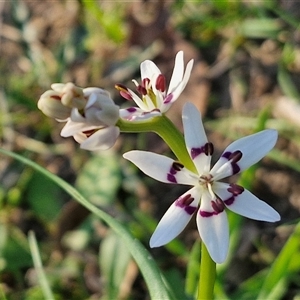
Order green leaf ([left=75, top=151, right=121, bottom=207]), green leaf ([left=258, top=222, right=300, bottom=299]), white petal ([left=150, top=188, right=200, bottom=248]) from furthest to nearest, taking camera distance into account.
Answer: green leaf ([left=75, top=151, right=121, bottom=207]) < green leaf ([left=258, top=222, right=300, bottom=299]) < white petal ([left=150, top=188, right=200, bottom=248])

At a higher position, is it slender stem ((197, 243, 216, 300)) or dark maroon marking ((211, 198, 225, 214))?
dark maroon marking ((211, 198, 225, 214))

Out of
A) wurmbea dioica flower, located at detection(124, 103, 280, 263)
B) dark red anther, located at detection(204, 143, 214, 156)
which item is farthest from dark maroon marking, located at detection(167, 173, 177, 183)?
dark red anther, located at detection(204, 143, 214, 156)

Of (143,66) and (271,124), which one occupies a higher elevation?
(143,66)

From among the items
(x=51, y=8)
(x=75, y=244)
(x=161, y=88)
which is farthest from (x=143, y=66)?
(x=51, y=8)

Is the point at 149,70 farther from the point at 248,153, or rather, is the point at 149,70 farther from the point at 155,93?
the point at 248,153

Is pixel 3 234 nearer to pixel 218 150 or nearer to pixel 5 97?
pixel 5 97

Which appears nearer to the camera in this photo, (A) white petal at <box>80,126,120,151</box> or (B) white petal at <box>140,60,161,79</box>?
(A) white petal at <box>80,126,120,151</box>

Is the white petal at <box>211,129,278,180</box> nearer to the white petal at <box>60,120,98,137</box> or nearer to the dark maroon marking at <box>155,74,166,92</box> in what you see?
the dark maroon marking at <box>155,74,166,92</box>
